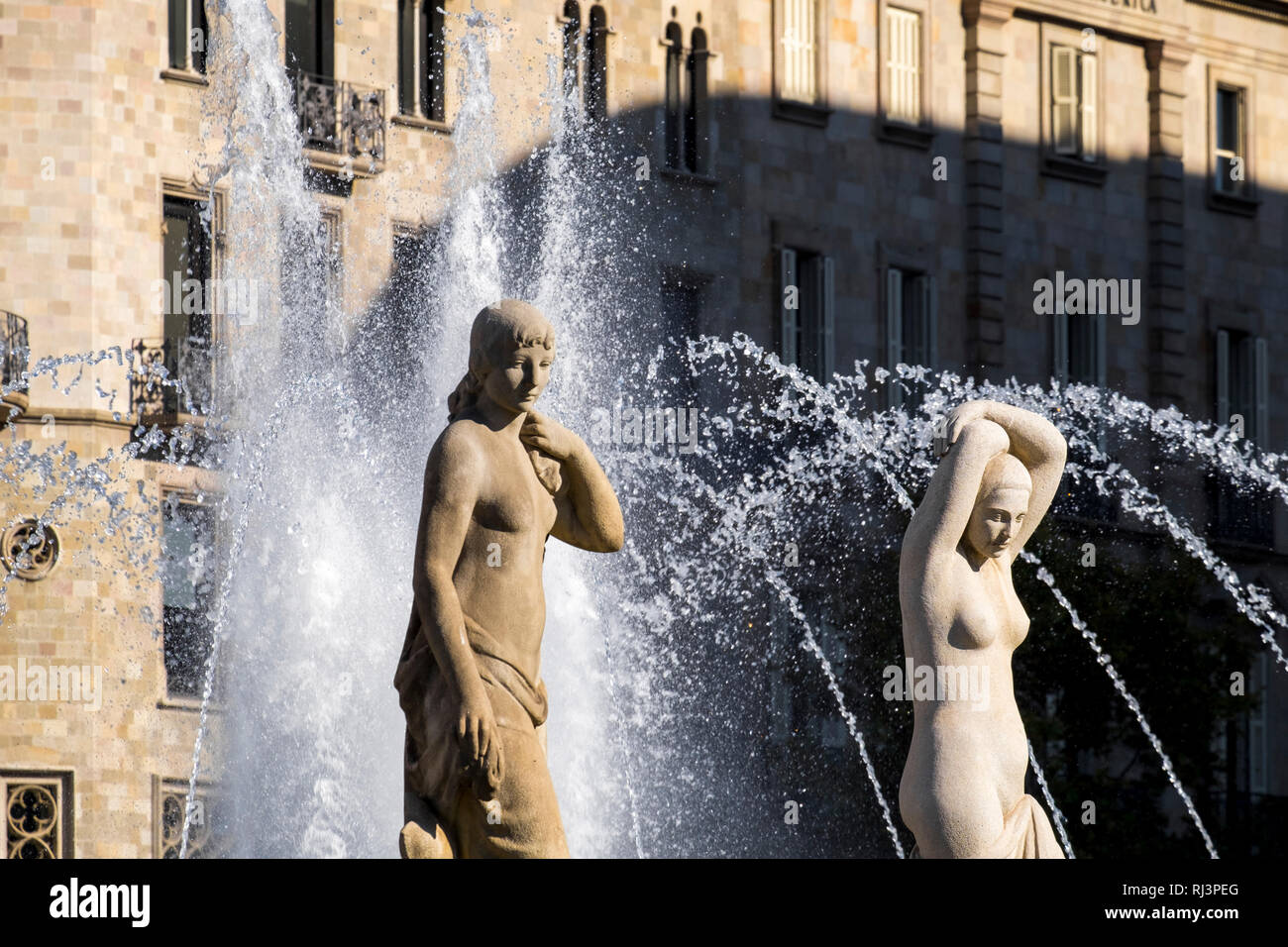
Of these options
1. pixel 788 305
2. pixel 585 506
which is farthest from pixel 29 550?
pixel 585 506

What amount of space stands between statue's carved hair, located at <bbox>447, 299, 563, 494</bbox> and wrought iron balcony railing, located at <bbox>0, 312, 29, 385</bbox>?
2132 cm

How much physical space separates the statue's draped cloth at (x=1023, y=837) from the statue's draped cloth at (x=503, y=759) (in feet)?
6.26

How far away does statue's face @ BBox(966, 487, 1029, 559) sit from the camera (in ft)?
35.0

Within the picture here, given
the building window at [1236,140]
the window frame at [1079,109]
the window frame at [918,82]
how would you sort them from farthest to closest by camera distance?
1. the building window at [1236,140]
2. the window frame at [1079,109]
3. the window frame at [918,82]

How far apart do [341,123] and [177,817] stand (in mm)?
8495

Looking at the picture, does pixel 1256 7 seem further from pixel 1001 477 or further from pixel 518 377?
pixel 518 377

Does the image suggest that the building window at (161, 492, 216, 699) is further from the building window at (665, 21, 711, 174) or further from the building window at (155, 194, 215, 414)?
the building window at (665, 21, 711, 174)

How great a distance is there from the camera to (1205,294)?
43250 mm

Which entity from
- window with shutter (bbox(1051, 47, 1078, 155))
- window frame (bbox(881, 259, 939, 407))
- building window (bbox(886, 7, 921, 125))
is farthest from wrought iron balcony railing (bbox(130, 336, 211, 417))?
window with shutter (bbox(1051, 47, 1078, 155))

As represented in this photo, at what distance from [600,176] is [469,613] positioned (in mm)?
26498

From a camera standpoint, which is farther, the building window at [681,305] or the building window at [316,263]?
the building window at [681,305]

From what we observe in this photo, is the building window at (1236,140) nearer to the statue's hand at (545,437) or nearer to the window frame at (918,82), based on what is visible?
the window frame at (918,82)

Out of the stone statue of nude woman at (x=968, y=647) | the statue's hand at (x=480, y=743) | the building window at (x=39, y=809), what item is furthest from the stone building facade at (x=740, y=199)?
the statue's hand at (x=480, y=743)

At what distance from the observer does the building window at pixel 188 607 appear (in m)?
29.7
